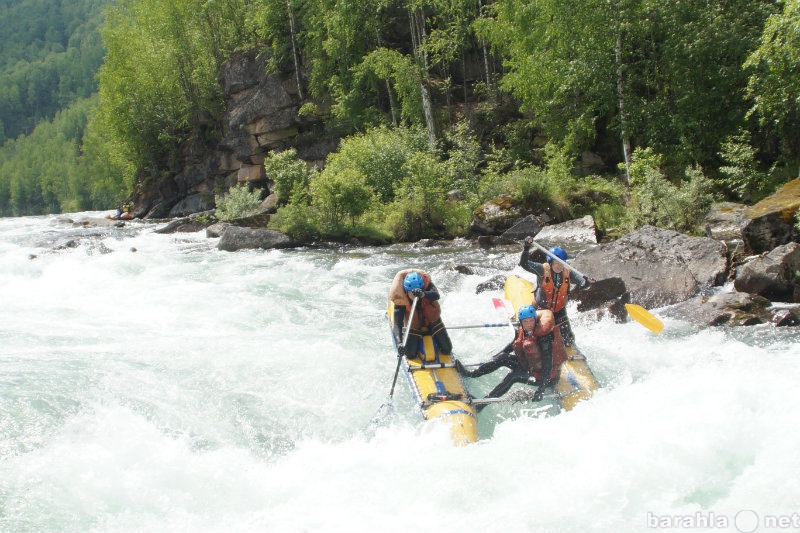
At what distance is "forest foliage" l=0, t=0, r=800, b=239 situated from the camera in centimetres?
1445

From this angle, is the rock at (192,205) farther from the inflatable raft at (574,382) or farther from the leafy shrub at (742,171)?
the inflatable raft at (574,382)

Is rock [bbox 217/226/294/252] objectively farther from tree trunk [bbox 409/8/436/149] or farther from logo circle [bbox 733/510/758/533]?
logo circle [bbox 733/510/758/533]

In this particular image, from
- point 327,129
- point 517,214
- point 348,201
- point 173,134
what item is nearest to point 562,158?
point 517,214

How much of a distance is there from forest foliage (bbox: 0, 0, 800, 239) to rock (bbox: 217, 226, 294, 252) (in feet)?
1.84

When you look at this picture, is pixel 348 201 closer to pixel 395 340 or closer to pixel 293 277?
pixel 293 277

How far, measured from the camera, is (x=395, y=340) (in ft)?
22.5

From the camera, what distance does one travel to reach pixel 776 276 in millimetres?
8359

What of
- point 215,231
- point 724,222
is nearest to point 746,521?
point 724,222

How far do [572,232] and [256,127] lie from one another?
58.3ft

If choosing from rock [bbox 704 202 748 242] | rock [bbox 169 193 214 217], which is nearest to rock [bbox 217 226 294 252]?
rock [bbox 704 202 748 242]

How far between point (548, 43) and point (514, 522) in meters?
16.3

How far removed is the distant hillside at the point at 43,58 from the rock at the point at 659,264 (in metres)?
104

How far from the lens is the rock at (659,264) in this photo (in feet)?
29.9

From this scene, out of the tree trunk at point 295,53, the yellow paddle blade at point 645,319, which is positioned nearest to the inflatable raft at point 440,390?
the yellow paddle blade at point 645,319
